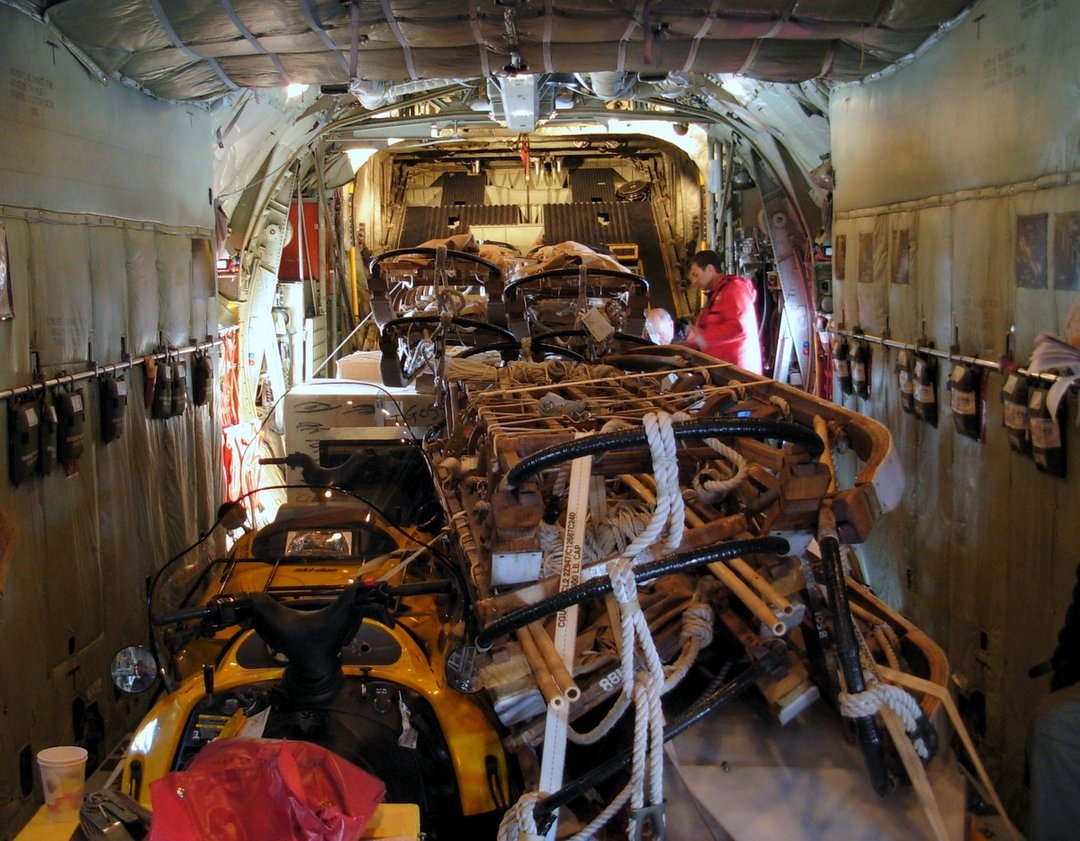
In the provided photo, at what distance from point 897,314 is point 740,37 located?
5.55 feet

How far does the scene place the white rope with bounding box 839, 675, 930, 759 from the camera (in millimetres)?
2207

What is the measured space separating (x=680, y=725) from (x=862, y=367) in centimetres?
417

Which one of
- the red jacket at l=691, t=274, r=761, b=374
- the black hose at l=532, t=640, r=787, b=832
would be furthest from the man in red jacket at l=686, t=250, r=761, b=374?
the black hose at l=532, t=640, r=787, b=832

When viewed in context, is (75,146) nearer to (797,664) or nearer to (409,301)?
(409,301)

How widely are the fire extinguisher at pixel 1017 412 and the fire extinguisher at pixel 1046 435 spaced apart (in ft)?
0.44

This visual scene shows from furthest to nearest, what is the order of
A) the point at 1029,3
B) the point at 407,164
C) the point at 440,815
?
the point at 407,164, the point at 1029,3, the point at 440,815

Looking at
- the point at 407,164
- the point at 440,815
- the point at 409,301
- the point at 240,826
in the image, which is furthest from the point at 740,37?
the point at 407,164

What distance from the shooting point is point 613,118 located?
9539 mm

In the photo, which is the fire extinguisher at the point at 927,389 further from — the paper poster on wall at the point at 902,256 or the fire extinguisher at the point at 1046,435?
the fire extinguisher at the point at 1046,435

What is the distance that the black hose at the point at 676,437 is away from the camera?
7.59ft

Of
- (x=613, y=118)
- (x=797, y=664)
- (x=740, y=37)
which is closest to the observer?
(x=797, y=664)

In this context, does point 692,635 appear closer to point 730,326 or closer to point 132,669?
point 132,669

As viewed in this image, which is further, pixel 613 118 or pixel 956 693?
pixel 613 118

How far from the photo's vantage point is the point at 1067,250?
3504 mm
